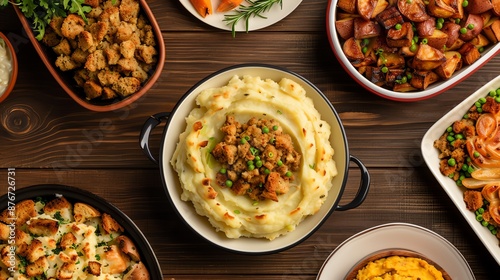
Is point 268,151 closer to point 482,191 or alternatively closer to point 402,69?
point 402,69

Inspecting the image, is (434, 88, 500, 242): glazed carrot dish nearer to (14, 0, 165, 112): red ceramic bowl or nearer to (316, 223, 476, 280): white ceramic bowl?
(316, 223, 476, 280): white ceramic bowl

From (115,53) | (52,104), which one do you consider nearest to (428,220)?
(115,53)

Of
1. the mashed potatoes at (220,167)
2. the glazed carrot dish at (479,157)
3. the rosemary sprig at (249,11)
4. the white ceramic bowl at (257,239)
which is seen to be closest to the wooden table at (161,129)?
the rosemary sprig at (249,11)

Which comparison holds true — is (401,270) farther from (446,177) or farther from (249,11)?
(249,11)

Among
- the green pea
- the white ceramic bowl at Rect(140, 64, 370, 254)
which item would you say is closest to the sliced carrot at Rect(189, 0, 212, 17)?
the white ceramic bowl at Rect(140, 64, 370, 254)

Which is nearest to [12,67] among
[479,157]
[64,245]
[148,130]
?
[148,130]

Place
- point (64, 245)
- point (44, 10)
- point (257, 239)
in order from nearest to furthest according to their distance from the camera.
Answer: point (64, 245)
point (44, 10)
point (257, 239)
